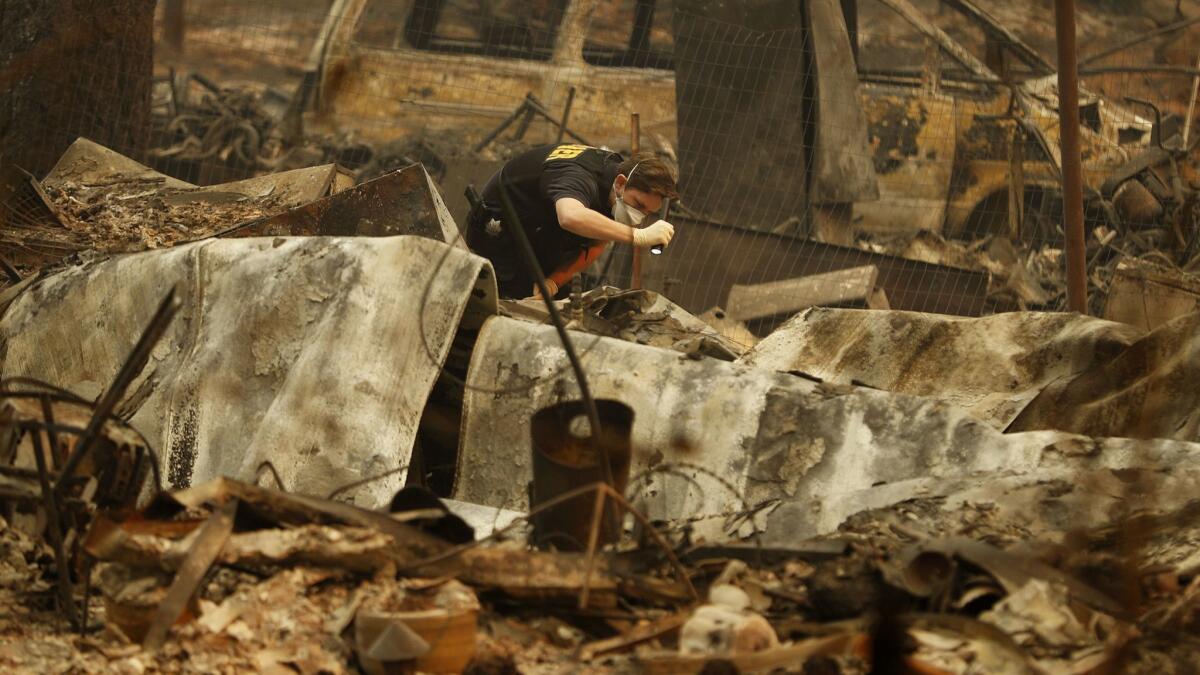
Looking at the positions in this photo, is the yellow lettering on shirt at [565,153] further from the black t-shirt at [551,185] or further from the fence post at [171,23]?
the fence post at [171,23]

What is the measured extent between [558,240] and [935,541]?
2660 mm

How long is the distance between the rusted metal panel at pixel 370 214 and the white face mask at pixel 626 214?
61cm

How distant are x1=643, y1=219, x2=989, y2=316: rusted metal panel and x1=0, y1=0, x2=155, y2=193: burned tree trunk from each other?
2.95m

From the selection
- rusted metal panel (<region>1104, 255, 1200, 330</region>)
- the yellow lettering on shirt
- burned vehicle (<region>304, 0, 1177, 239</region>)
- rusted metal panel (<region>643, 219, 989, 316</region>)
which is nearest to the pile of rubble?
the yellow lettering on shirt

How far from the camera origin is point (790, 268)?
6.78 metres

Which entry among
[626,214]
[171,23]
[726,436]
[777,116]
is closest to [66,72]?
[626,214]

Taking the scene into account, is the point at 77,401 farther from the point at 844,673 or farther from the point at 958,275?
the point at 958,275

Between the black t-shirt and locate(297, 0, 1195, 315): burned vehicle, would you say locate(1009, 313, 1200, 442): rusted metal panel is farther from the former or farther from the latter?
locate(297, 0, 1195, 315): burned vehicle

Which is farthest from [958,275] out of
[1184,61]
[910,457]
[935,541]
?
[1184,61]

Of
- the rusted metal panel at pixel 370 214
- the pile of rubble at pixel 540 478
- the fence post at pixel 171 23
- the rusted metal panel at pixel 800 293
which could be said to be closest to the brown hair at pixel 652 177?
the pile of rubble at pixel 540 478

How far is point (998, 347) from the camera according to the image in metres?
4.01

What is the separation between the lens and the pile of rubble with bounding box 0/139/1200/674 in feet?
8.36

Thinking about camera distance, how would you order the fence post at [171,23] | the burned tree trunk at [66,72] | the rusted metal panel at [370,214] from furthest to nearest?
the fence post at [171,23], the burned tree trunk at [66,72], the rusted metal panel at [370,214]

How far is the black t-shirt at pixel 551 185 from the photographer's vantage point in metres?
4.89
